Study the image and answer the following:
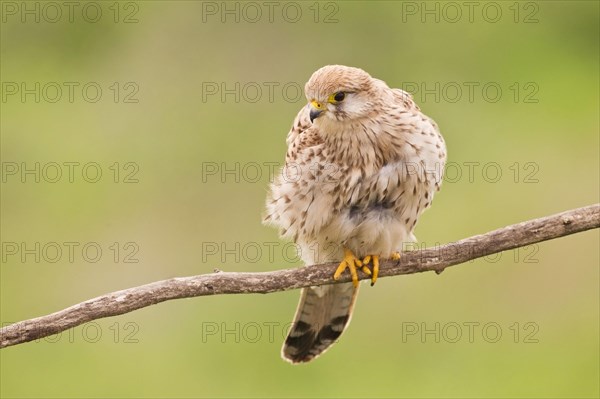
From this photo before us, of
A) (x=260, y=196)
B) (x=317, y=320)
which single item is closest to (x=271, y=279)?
(x=317, y=320)

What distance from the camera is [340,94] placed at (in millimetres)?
5160

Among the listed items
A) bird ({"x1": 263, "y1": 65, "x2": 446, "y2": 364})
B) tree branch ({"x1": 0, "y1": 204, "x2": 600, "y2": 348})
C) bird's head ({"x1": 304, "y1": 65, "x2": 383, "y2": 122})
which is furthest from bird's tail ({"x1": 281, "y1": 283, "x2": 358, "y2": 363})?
bird's head ({"x1": 304, "y1": 65, "x2": 383, "y2": 122})

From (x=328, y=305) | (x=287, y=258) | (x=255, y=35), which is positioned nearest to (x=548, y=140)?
(x=255, y=35)

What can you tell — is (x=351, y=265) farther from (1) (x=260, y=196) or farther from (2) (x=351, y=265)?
(1) (x=260, y=196)

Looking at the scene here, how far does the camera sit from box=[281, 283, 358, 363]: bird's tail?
5.76m

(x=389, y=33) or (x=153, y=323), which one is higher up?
(x=389, y=33)

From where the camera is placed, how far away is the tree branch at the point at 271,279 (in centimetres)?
455

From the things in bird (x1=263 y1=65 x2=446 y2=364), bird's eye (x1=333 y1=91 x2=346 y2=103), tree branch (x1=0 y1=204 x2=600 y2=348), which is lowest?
tree branch (x1=0 y1=204 x2=600 y2=348)

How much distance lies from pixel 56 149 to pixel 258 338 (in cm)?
269

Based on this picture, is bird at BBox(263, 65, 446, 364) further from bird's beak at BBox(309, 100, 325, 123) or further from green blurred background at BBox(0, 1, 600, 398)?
green blurred background at BBox(0, 1, 600, 398)

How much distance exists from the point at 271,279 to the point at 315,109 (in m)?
0.75

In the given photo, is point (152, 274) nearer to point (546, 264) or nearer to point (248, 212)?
point (248, 212)

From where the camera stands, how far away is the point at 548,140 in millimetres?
10172

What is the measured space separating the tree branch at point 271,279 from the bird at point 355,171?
18 cm
